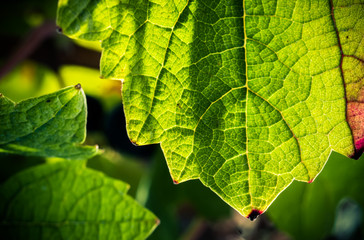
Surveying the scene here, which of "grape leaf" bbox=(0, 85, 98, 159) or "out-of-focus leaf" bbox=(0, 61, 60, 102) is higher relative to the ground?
"grape leaf" bbox=(0, 85, 98, 159)

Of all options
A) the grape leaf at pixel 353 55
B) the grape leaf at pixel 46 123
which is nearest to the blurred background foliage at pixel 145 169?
the grape leaf at pixel 46 123

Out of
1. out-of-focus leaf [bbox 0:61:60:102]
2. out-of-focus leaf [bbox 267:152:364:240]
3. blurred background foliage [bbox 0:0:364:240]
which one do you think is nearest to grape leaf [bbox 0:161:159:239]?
blurred background foliage [bbox 0:0:364:240]

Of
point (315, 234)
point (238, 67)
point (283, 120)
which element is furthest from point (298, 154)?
point (315, 234)

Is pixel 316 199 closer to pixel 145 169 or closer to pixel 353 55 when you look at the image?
pixel 353 55

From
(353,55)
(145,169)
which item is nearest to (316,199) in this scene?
(353,55)

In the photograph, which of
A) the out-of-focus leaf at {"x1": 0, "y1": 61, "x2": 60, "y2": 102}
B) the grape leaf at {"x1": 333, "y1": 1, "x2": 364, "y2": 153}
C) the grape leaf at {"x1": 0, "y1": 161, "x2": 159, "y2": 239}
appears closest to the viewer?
the grape leaf at {"x1": 333, "y1": 1, "x2": 364, "y2": 153}

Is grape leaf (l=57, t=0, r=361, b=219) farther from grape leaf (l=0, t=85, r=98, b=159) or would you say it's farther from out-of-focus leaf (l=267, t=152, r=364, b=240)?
out-of-focus leaf (l=267, t=152, r=364, b=240)

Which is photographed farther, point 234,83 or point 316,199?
point 316,199

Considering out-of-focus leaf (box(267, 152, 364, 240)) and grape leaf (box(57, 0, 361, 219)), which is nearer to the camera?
grape leaf (box(57, 0, 361, 219))

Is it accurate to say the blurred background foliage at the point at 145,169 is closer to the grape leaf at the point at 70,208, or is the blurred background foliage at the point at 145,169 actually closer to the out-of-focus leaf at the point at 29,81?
the out-of-focus leaf at the point at 29,81
